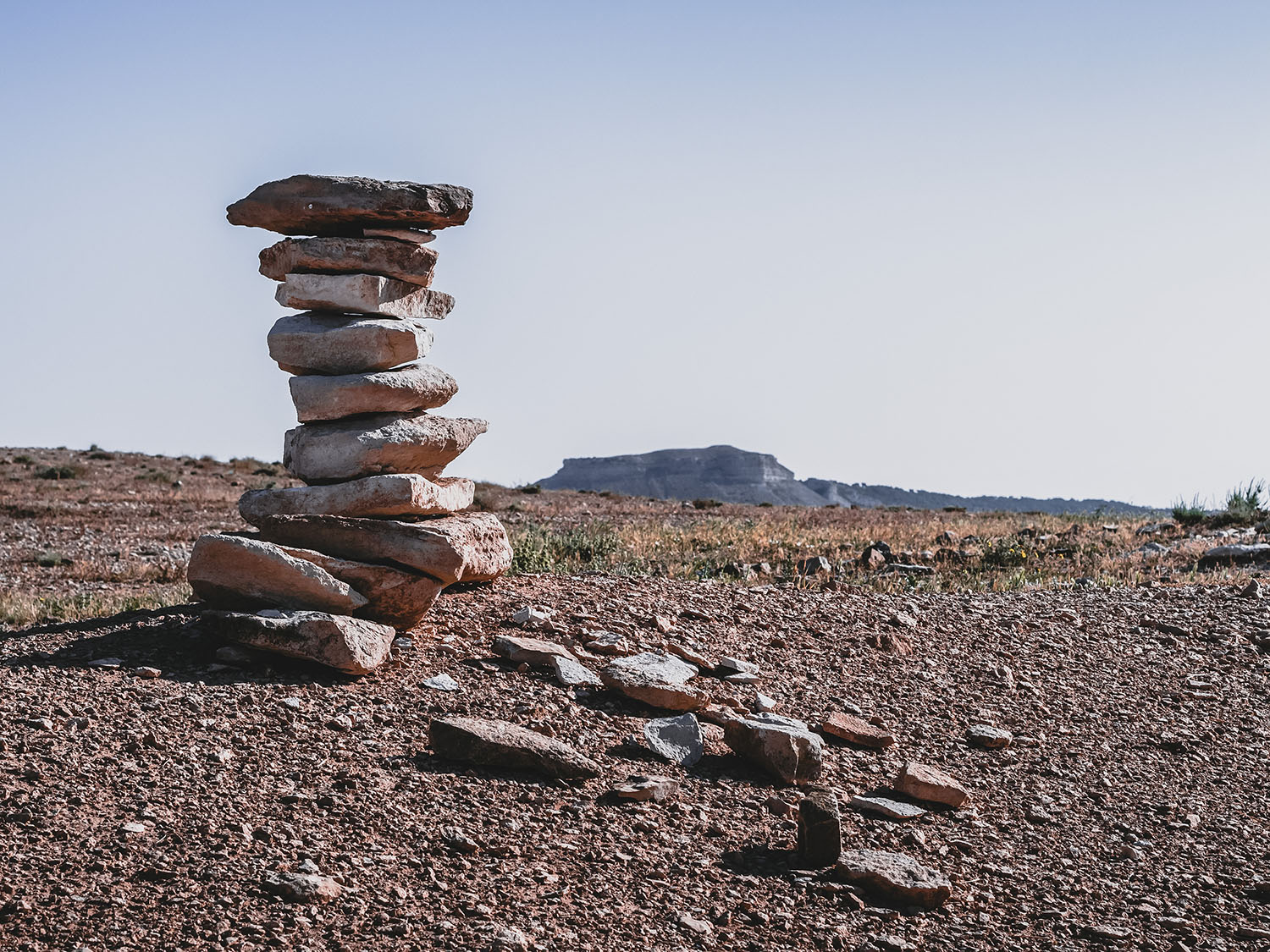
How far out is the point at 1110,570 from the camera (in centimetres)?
1473

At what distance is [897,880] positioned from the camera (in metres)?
6.07

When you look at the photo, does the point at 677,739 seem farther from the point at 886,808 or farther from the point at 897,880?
the point at 897,880

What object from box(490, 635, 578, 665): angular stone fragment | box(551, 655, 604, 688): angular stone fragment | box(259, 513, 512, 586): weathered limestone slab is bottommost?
box(551, 655, 604, 688): angular stone fragment

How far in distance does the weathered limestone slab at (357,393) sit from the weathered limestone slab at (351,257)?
0.81m

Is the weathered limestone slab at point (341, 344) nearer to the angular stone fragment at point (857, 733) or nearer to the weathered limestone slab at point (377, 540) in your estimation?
the weathered limestone slab at point (377, 540)

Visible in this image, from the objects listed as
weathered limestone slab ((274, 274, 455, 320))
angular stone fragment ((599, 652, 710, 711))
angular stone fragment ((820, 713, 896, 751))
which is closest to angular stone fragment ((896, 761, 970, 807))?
angular stone fragment ((820, 713, 896, 751))

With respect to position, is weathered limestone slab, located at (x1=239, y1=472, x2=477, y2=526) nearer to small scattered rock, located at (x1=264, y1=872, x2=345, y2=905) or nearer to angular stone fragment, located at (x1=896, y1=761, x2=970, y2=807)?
small scattered rock, located at (x1=264, y1=872, x2=345, y2=905)

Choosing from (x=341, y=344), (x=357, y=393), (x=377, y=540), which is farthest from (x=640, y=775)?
(x=341, y=344)

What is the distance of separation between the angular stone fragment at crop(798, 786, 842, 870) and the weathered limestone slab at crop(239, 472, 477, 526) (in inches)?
155

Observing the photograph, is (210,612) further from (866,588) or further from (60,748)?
(866,588)

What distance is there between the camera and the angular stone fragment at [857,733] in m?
8.21

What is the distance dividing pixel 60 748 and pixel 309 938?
2.33m

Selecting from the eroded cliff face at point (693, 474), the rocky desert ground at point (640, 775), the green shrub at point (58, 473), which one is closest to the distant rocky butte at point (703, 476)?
the eroded cliff face at point (693, 474)

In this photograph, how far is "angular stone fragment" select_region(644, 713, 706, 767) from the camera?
24.4 ft
